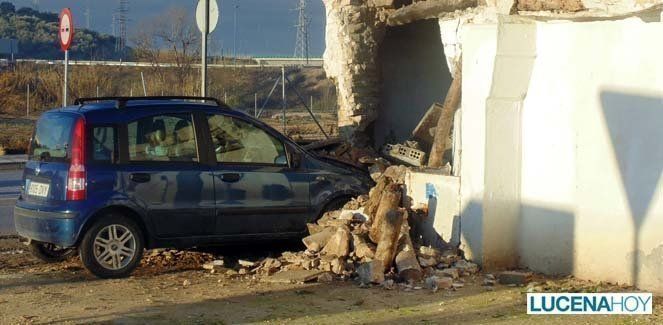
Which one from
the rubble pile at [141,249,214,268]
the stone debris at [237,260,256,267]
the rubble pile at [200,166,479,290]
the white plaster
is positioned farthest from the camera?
the rubble pile at [141,249,214,268]

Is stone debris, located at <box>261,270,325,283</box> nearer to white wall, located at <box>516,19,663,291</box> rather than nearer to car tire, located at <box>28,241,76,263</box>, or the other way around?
white wall, located at <box>516,19,663,291</box>

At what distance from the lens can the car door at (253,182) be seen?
10250 mm

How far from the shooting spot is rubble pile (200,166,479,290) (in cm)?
934

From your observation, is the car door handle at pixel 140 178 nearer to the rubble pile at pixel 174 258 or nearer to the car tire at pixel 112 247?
the car tire at pixel 112 247

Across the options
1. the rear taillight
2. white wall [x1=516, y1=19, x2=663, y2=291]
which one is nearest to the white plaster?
white wall [x1=516, y1=19, x2=663, y2=291]

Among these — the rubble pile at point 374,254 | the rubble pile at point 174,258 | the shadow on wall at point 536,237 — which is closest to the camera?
the shadow on wall at point 536,237

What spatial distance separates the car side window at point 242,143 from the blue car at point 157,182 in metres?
0.01

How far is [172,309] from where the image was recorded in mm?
8414

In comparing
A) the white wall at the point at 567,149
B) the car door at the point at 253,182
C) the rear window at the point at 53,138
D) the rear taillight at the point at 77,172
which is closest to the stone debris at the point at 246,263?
the car door at the point at 253,182

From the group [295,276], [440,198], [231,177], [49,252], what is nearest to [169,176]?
[231,177]

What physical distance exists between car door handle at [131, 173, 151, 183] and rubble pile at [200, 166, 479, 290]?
45.5 inches

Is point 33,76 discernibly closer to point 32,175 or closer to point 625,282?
point 32,175

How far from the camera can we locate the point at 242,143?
34.7 ft

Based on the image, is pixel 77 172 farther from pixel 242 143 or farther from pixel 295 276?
pixel 295 276
